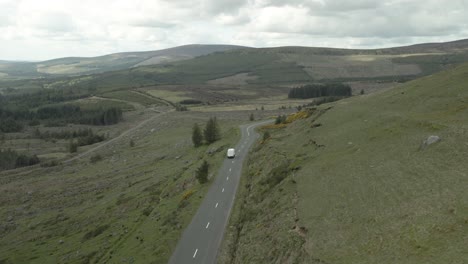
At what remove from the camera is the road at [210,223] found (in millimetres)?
36625

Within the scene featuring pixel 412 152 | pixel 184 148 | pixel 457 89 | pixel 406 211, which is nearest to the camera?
pixel 406 211

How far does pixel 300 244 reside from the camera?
91.1 ft

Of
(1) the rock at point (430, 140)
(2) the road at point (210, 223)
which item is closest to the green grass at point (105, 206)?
(2) the road at point (210, 223)

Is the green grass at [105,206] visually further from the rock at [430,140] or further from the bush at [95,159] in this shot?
the rock at [430,140]

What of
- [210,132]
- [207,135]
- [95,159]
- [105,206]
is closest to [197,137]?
[207,135]

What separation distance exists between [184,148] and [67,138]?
103351 mm

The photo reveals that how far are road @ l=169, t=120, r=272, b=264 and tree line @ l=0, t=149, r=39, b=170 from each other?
319 feet

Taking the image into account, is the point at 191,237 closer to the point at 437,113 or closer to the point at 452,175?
the point at 452,175

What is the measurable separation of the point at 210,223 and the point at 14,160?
382 feet

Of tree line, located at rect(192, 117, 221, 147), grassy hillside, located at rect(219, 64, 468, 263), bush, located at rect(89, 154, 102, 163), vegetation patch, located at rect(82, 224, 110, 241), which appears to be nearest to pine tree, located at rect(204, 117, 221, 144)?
tree line, located at rect(192, 117, 221, 147)

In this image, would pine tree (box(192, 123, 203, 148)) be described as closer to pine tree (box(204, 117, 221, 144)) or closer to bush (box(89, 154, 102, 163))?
pine tree (box(204, 117, 221, 144))

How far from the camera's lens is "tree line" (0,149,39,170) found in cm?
12962

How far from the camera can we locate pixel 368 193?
3177 cm

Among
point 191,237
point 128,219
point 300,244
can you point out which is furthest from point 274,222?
point 128,219
